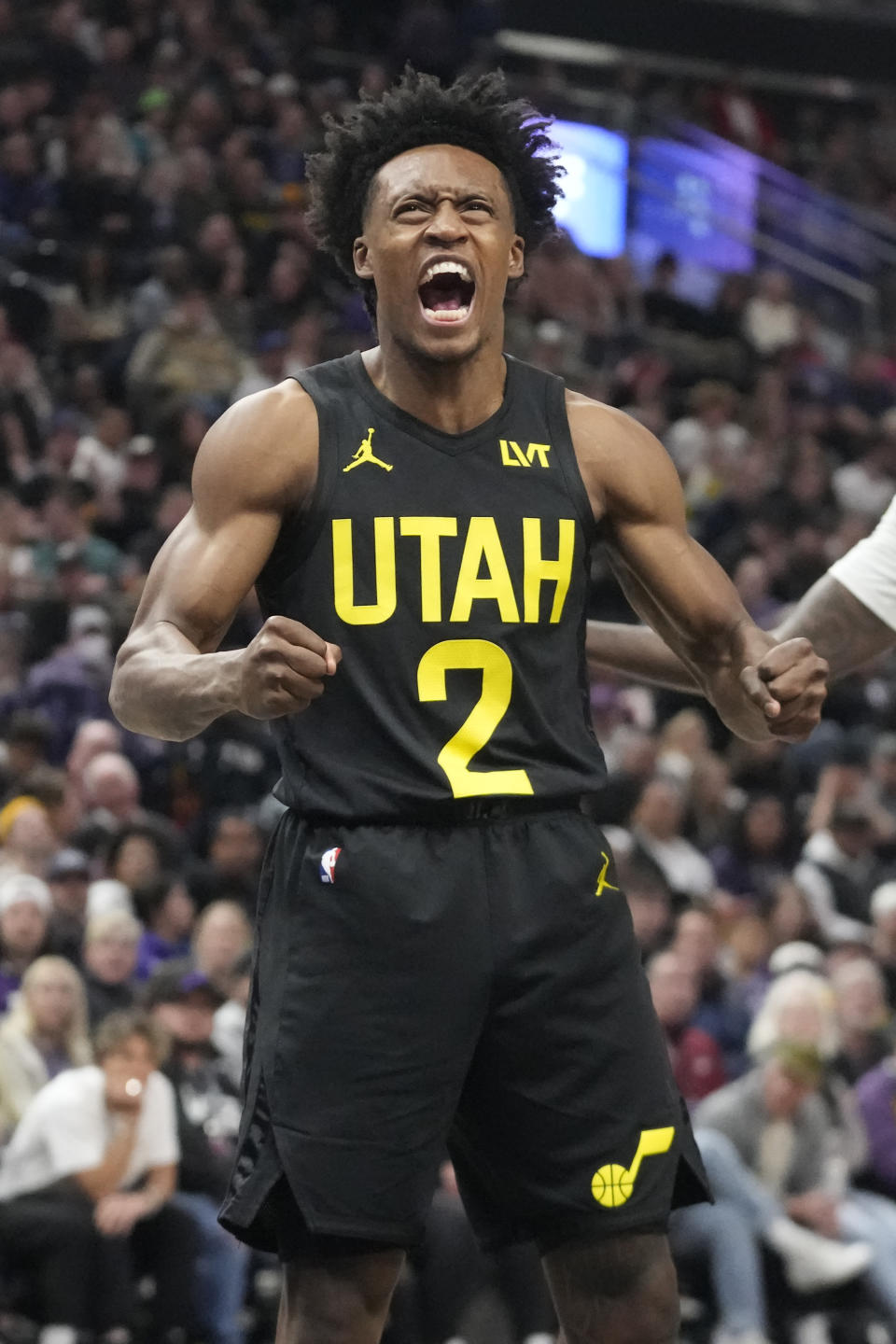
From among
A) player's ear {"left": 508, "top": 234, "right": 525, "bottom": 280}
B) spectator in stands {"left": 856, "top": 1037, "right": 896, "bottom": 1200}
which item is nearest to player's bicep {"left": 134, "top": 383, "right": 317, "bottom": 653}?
player's ear {"left": 508, "top": 234, "right": 525, "bottom": 280}

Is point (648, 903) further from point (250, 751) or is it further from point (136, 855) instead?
point (250, 751)

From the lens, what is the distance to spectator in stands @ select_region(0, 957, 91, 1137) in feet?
20.0

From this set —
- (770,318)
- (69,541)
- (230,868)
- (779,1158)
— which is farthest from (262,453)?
(770,318)

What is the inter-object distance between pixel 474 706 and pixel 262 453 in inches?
19.4

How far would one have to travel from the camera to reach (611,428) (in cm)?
330

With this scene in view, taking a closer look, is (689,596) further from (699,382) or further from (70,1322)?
(699,382)

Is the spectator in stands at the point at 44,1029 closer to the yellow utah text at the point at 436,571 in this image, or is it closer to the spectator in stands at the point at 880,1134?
the spectator in stands at the point at 880,1134

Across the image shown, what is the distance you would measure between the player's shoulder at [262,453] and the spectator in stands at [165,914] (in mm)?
4337

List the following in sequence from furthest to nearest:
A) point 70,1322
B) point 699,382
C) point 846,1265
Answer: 1. point 699,382
2. point 846,1265
3. point 70,1322

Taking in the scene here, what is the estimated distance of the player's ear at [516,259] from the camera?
332 cm

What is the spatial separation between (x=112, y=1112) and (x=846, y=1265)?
226 cm

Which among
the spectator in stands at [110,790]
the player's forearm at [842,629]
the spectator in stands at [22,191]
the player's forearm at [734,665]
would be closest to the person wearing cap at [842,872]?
the spectator in stands at [110,790]

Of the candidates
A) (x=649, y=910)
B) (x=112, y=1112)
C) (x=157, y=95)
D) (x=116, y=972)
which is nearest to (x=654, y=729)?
(x=649, y=910)

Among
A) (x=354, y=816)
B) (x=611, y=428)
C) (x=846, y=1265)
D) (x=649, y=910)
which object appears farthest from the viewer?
(x=649, y=910)
